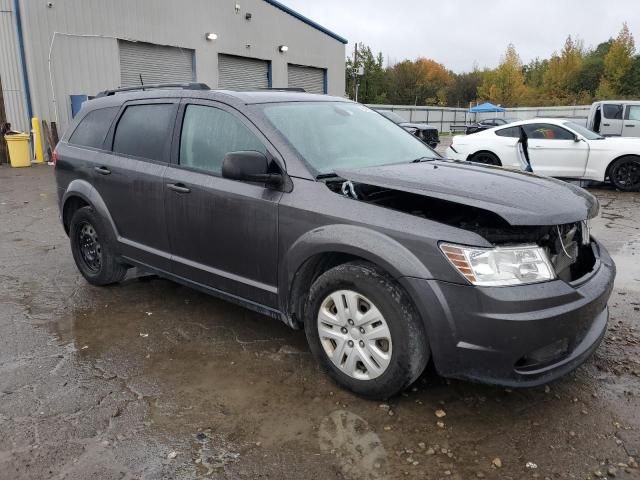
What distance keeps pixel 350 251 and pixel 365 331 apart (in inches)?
17.6

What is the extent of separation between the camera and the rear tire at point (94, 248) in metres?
4.78

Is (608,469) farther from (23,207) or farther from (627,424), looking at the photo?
(23,207)

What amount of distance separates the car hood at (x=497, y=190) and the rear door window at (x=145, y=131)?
5.52ft

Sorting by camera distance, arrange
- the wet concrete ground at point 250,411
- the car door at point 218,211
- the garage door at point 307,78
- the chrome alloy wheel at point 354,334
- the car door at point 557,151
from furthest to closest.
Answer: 1. the garage door at point 307,78
2. the car door at point 557,151
3. the car door at point 218,211
4. the chrome alloy wheel at point 354,334
5. the wet concrete ground at point 250,411

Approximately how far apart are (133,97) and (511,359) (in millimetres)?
3606

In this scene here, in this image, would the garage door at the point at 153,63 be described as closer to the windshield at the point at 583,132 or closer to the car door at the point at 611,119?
the windshield at the point at 583,132

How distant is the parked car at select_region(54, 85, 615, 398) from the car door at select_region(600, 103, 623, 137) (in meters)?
12.7

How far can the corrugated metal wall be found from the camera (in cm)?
1459

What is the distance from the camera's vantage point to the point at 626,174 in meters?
10.7

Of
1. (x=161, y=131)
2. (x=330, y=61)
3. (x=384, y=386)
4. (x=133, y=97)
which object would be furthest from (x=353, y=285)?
(x=330, y=61)

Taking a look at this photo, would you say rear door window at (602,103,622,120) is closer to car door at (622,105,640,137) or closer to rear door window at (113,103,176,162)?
car door at (622,105,640,137)

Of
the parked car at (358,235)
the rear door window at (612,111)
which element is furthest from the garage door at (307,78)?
the parked car at (358,235)

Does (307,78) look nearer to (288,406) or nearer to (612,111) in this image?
(612,111)

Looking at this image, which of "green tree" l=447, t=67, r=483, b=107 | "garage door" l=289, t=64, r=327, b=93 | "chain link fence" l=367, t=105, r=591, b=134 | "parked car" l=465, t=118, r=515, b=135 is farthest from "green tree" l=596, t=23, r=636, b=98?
"garage door" l=289, t=64, r=327, b=93
